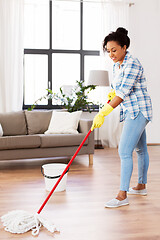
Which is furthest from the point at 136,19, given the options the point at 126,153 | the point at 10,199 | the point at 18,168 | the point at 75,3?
the point at 10,199

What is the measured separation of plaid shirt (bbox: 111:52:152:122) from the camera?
7.66 ft

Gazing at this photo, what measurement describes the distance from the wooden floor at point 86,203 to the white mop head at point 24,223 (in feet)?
0.10

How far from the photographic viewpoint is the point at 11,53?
204 inches

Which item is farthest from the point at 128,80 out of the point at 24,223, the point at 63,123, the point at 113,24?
the point at 113,24

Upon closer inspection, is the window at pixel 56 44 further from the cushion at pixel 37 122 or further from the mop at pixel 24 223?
the mop at pixel 24 223

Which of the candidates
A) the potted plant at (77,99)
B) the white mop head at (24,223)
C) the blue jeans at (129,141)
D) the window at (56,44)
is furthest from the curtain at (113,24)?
the white mop head at (24,223)

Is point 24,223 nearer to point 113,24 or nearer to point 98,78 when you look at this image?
point 98,78

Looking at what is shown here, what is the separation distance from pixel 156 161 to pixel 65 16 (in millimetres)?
3094

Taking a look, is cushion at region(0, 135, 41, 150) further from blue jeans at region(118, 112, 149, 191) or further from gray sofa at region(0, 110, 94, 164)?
blue jeans at region(118, 112, 149, 191)

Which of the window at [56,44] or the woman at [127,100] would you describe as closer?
the woman at [127,100]

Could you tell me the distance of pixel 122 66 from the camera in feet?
7.98

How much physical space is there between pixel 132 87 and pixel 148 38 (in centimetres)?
370

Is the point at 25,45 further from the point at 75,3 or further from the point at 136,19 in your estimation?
the point at 136,19

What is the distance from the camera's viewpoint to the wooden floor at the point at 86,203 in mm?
1973
